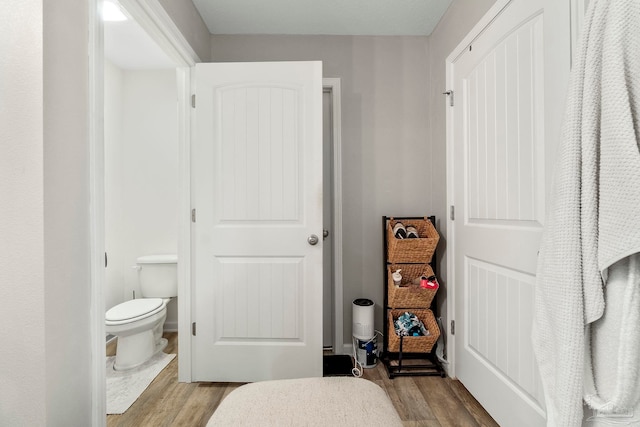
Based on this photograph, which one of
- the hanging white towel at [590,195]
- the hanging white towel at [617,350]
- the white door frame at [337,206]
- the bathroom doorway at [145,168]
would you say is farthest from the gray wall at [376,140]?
the hanging white towel at [617,350]

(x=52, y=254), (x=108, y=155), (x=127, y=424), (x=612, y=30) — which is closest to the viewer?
(x=612, y=30)

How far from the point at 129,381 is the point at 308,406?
5.73 feet

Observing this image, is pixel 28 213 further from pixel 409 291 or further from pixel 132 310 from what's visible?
pixel 409 291

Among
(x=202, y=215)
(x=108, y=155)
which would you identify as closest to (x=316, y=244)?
(x=202, y=215)

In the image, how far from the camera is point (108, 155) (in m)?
2.73

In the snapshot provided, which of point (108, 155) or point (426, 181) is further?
point (108, 155)

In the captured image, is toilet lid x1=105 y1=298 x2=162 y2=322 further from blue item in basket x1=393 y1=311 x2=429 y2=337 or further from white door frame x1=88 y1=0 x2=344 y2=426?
blue item in basket x1=393 y1=311 x2=429 y2=337

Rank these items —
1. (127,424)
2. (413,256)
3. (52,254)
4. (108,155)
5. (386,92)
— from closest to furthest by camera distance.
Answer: (52,254)
(127,424)
(413,256)
(386,92)
(108,155)

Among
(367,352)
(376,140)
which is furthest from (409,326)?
(376,140)

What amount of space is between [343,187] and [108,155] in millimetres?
2060

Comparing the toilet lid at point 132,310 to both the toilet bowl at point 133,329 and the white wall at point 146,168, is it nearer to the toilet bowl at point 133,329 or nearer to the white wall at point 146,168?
the toilet bowl at point 133,329

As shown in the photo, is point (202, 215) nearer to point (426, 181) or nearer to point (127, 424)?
point (127, 424)

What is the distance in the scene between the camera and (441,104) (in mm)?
2221

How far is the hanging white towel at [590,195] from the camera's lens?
787 mm
